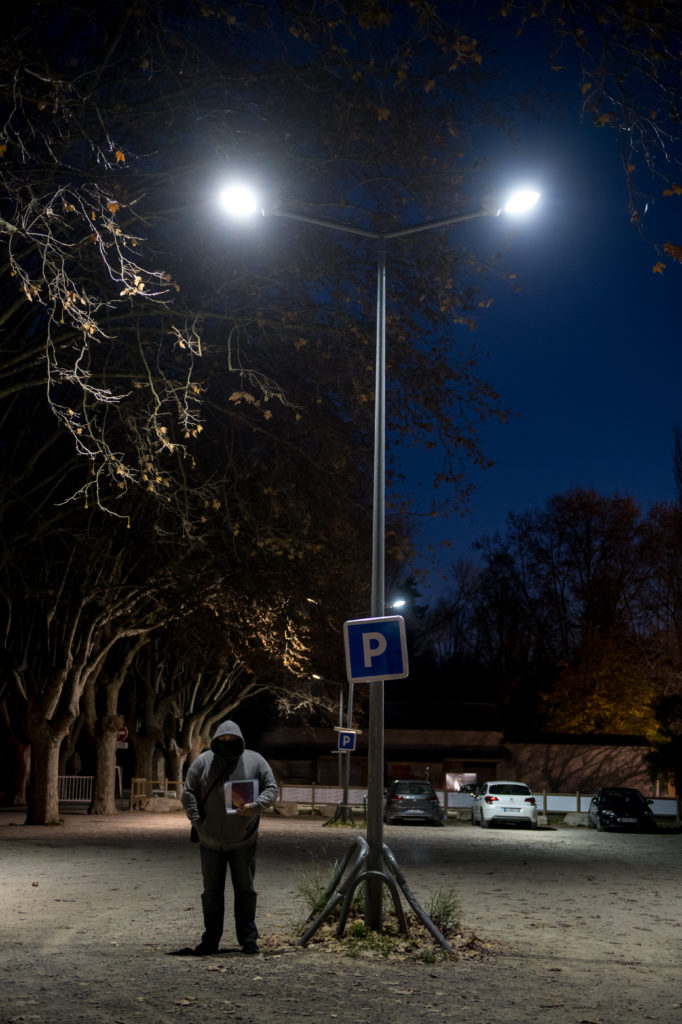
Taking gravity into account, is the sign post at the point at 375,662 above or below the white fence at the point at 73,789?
above

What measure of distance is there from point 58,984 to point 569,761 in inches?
2067

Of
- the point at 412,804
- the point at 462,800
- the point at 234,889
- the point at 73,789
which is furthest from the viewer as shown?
the point at 462,800

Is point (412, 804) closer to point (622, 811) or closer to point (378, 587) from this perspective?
point (622, 811)

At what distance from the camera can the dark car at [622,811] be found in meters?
36.6

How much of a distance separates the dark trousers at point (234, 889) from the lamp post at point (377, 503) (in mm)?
1317

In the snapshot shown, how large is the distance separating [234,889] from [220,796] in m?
0.78

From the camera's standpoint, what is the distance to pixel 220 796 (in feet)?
31.9

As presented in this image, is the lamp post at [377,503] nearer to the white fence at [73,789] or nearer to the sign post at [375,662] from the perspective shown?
the sign post at [375,662]

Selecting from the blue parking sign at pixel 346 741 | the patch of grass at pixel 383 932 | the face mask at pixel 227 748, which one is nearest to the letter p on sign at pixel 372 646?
the face mask at pixel 227 748

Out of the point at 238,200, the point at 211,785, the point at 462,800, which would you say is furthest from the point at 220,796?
the point at 462,800

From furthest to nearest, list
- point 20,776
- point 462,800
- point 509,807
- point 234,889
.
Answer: point 20,776
point 462,800
point 509,807
point 234,889

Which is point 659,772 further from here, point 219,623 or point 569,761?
point 219,623

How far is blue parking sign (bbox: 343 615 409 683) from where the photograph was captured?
10914mm

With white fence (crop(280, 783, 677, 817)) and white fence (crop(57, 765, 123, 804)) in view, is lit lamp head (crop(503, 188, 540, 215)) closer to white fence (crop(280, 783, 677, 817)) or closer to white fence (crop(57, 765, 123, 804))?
white fence (crop(280, 783, 677, 817))
